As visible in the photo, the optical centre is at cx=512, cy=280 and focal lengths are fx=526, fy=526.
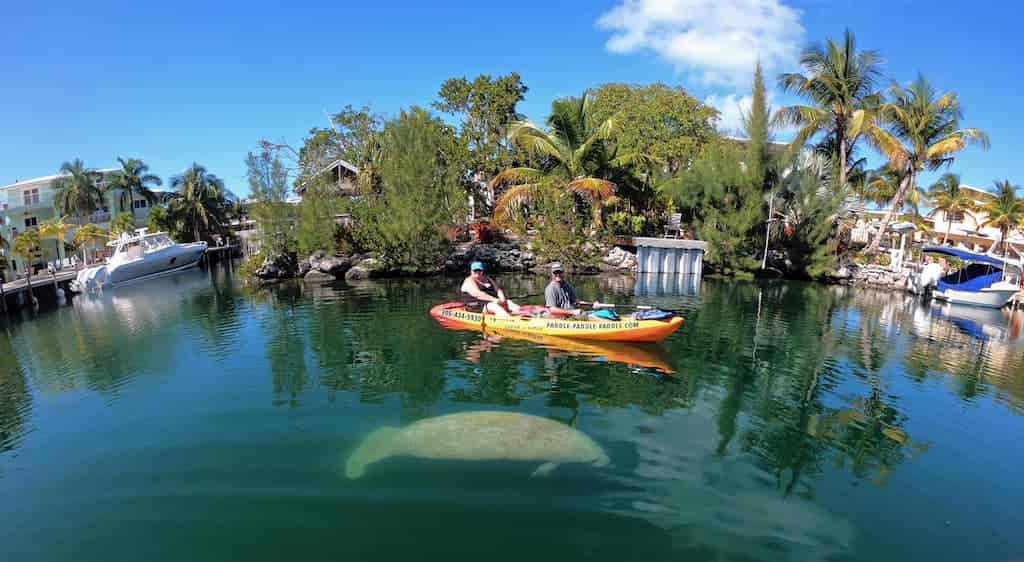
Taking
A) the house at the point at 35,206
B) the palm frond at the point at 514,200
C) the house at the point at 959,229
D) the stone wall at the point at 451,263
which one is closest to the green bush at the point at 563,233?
the palm frond at the point at 514,200

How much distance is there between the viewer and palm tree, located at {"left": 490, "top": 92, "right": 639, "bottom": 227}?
28.8 metres

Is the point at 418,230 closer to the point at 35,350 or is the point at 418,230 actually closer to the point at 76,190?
the point at 35,350

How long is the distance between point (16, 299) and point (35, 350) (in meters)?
12.3

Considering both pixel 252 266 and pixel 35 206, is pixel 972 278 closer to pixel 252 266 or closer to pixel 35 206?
pixel 252 266

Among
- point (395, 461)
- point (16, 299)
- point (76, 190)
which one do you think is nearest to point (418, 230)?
point (16, 299)

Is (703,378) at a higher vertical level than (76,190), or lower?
lower

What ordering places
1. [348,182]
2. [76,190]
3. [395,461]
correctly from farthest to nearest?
[76,190] → [348,182] → [395,461]

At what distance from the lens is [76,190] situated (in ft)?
147

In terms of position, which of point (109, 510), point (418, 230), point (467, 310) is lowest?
point (109, 510)

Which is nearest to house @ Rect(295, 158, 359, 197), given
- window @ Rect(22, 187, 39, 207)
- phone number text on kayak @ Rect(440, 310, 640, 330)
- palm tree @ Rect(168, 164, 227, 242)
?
palm tree @ Rect(168, 164, 227, 242)

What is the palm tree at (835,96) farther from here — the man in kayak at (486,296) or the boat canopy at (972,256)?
the man in kayak at (486,296)

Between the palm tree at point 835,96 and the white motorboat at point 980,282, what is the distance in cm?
691

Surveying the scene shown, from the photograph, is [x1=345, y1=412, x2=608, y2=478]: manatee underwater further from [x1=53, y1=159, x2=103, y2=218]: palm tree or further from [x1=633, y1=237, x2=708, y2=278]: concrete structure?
[x1=53, y1=159, x2=103, y2=218]: palm tree

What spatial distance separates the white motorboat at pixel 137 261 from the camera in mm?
30112
